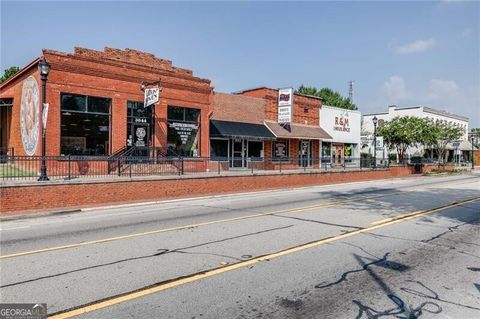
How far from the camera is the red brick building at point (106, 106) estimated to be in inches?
778

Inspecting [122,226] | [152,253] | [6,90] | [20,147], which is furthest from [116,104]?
[152,253]

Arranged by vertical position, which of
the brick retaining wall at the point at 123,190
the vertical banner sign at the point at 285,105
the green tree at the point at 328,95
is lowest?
the brick retaining wall at the point at 123,190

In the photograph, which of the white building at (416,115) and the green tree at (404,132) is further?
the white building at (416,115)

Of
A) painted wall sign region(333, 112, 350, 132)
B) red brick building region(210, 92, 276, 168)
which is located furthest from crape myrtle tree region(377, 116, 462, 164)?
red brick building region(210, 92, 276, 168)

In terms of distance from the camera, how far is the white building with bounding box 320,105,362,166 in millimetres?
38625

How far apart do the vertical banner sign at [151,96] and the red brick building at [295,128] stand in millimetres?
12347

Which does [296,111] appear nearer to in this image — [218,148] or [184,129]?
[218,148]

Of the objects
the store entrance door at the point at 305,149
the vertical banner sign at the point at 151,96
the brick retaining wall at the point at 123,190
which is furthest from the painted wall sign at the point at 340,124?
the vertical banner sign at the point at 151,96

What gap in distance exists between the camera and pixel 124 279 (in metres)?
5.99

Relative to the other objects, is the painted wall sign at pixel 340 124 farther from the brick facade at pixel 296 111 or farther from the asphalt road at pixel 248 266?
the asphalt road at pixel 248 266

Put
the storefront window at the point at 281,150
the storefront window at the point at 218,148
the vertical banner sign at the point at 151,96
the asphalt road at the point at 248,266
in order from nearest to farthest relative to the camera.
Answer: the asphalt road at the point at 248,266 → the vertical banner sign at the point at 151,96 → the storefront window at the point at 218,148 → the storefront window at the point at 281,150

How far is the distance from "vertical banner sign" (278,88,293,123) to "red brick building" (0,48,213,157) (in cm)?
864

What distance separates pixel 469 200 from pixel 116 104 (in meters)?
17.4

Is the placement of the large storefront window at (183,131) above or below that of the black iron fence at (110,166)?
above
